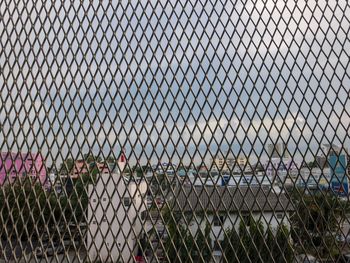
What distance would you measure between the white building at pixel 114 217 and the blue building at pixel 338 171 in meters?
0.74

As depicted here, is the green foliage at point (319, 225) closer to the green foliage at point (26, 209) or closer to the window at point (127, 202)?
the window at point (127, 202)

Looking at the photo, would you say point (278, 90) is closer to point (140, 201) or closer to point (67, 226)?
point (140, 201)

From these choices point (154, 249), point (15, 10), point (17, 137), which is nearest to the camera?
point (154, 249)

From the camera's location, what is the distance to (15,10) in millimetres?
1481

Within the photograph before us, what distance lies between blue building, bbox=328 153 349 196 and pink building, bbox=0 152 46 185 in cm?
114

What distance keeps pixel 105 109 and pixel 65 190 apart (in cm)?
35

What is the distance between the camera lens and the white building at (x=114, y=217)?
125cm

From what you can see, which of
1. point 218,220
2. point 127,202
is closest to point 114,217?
point 127,202

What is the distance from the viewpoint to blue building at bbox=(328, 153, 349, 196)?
133 cm

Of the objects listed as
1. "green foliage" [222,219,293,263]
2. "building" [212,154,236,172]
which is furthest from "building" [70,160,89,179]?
"green foliage" [222,219,293,263]

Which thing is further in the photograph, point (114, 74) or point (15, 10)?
point (15, 10)

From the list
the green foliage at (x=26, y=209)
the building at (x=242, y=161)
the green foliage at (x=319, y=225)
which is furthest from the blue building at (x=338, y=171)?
the green foliage at (x=26, y=209)

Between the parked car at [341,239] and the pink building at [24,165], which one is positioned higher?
the pink building at [24,165]

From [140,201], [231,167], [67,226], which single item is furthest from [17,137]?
[231,167]
